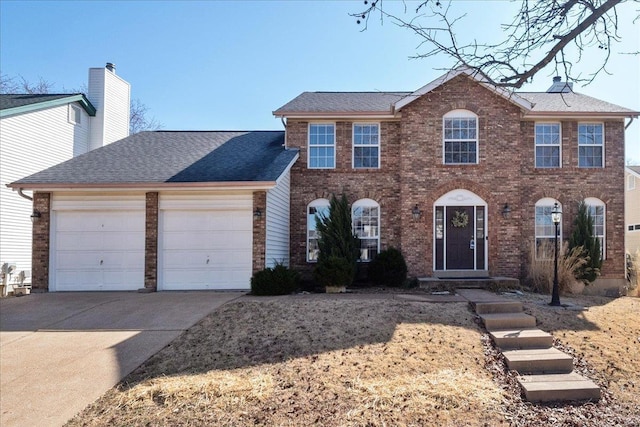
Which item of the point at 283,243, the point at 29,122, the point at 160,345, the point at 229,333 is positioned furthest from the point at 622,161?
the point at 29,122

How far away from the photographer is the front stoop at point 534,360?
17.2ft

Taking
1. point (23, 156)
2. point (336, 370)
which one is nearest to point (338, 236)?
point (336, 370)

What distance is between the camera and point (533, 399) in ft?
16.9

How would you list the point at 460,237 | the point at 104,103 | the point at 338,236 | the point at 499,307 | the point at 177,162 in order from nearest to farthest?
1. the point at 499,307
2. the point at 338,236
3. the point at 177,162
4. the point at 460,237
5. the point at 104,103

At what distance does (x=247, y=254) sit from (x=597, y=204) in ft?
34.7

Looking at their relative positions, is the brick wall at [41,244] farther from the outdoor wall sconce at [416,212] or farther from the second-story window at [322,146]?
the outdoor wall sconce at [416,212]

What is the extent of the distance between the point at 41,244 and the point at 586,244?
15129 millimetres

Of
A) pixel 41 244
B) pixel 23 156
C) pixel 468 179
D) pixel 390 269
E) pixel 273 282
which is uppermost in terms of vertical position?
pixel 23 156

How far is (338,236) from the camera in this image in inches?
464

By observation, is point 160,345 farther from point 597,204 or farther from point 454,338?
point 597,204

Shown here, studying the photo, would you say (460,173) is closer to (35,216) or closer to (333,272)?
(333,272)

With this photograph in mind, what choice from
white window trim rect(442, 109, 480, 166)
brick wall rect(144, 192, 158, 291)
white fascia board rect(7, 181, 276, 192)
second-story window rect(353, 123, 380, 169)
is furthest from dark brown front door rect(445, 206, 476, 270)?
brick wall rect(144, 192, 158, 291)

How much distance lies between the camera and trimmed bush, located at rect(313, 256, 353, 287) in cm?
1065

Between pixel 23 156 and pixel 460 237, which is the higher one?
pixel 23 156
